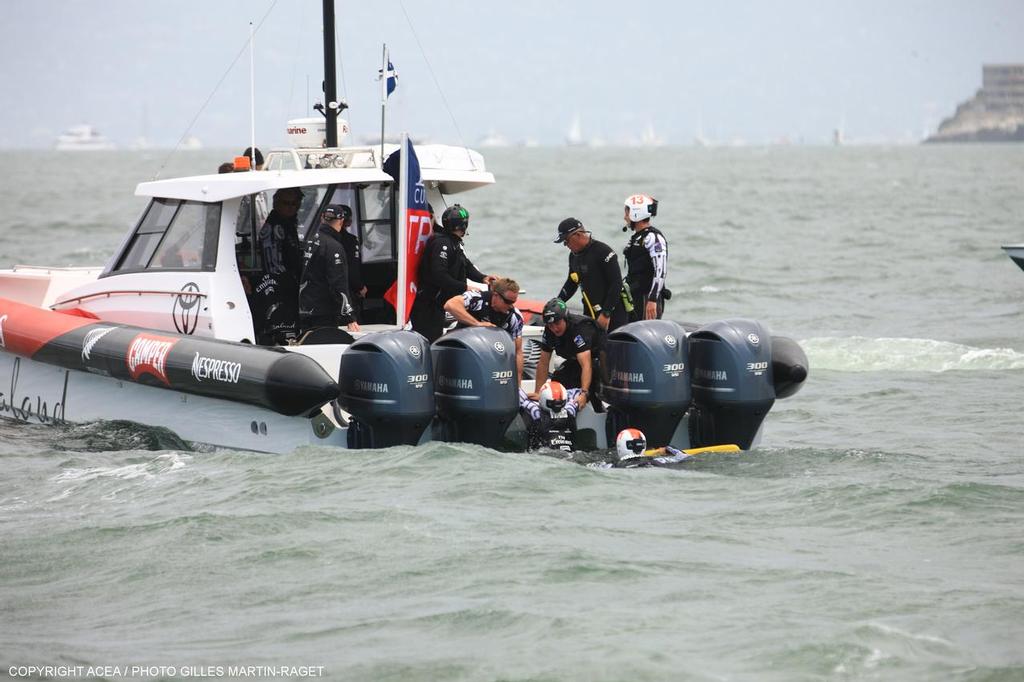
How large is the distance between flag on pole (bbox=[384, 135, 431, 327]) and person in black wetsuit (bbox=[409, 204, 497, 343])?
0.30 ft

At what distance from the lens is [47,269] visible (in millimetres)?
12812

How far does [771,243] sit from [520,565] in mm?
25442

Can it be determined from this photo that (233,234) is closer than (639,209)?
No

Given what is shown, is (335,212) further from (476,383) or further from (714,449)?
(714,449)

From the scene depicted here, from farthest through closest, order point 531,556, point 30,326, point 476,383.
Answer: point 30,326
point 476,383
point 531,556

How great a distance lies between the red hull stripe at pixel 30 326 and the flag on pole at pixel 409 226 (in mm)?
2326

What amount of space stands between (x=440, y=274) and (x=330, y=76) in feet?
7.10

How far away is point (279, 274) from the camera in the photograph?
10.1 meters

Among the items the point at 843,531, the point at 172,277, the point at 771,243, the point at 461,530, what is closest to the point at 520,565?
the point at 461,530

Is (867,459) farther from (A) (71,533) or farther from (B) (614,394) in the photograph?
(A) (71,533)

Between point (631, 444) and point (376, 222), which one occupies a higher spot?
point (376, 222)

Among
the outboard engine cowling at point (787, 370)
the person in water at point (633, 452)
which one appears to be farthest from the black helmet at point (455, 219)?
the outboard engine cowling at point (787, 370)

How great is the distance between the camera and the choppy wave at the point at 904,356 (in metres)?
14.4

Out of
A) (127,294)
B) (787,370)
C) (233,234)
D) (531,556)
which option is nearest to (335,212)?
(233,234)
